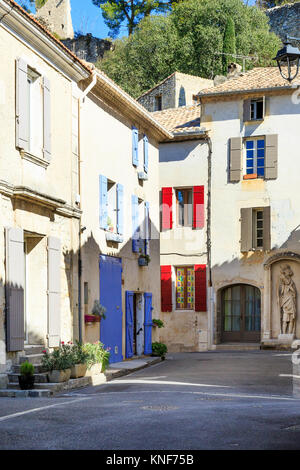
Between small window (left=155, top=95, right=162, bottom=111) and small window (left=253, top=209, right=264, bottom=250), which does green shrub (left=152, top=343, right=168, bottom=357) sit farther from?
small window (left=155, top=95, right=162, bottom=111)

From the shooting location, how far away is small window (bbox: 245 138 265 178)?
2930 cm

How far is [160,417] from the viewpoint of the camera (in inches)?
348

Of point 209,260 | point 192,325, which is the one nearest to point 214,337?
point 192,325

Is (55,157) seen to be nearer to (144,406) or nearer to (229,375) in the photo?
(229,375)

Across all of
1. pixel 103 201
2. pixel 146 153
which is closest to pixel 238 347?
pixel 146 153

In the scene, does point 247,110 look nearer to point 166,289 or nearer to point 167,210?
point 167,210

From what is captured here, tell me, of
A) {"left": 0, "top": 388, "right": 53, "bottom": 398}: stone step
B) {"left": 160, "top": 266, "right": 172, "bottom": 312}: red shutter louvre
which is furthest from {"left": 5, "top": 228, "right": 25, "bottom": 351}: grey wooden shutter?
{"left": 160, "top": 266, "right": 172, "bottom": 312}: red shutter louvre

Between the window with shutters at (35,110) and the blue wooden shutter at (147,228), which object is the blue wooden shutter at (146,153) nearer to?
the blue wooden shutter at (147,228)

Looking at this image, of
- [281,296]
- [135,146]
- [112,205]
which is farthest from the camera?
[281,296]

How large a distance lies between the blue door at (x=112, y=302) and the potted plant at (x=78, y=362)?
374 centimetres

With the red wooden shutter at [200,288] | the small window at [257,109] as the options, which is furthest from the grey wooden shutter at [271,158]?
the red wooden shutter at [200,288]

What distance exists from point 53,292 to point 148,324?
24.5ft

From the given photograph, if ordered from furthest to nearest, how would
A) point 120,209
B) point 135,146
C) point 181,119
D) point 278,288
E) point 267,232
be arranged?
point 181,119 < point 267,232 < point 278,288 < point 135,146 < point 120,209

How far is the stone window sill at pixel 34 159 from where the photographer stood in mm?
A: 14752
